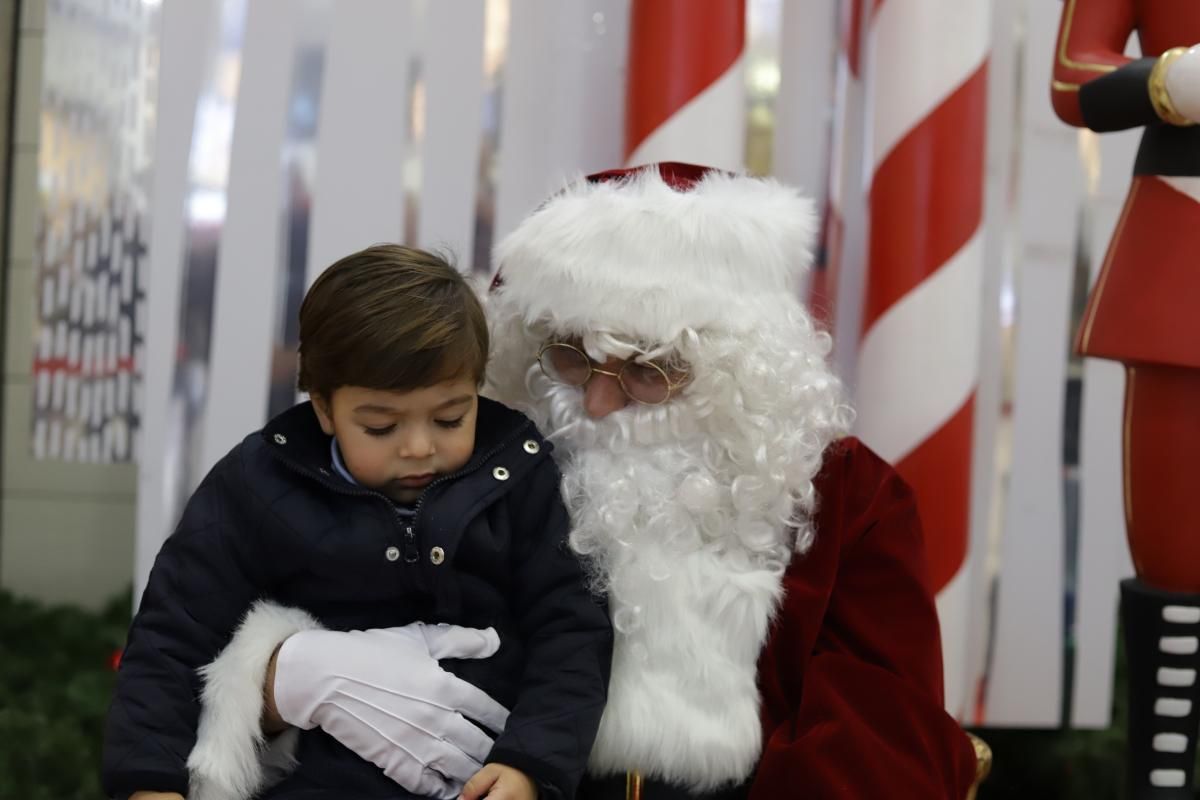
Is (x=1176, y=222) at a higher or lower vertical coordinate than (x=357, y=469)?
higher

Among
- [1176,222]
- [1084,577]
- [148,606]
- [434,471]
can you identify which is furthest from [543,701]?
[1084,577]

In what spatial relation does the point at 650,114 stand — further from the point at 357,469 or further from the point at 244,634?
the point at 244,634

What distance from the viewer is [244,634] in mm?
1320

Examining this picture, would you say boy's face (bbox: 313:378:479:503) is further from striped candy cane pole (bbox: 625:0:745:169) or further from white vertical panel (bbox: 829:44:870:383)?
white vertical panel (bbox: 829:44:870:383)

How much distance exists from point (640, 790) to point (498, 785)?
0.23 metres

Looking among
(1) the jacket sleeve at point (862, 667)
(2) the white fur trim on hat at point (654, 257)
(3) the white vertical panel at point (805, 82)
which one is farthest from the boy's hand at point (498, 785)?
(3) the white vertical panel at point (805, 82)

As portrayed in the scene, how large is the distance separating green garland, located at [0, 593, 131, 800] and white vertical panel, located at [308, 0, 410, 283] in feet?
3.18

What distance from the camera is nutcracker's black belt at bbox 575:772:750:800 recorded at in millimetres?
1374

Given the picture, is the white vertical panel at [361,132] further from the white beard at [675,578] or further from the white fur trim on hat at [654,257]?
the white beard at [675,578]

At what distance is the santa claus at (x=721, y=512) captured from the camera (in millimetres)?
1380

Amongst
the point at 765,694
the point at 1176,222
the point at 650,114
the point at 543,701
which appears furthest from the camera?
the point at 650,114

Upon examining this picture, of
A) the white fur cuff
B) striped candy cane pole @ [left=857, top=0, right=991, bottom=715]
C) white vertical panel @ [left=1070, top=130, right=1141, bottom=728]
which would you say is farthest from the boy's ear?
white vertical panel @ [left=1070, top=130, right=1141, bottom=728]

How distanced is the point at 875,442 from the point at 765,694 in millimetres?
839

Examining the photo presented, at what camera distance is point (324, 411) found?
4.48ft
